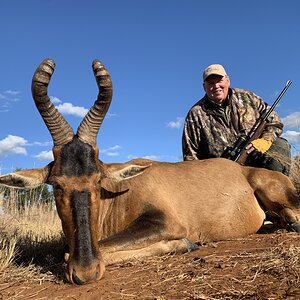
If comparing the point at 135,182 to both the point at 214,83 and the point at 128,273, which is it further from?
the point at 214,83

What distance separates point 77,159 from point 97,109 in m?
0.92

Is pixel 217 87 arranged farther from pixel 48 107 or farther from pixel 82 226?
pixel 82 226

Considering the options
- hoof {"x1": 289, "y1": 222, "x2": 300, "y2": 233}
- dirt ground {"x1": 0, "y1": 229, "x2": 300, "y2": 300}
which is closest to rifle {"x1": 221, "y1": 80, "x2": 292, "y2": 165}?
hoof {"x1": 289, "y1": 222, "x2": 300, "y2": 233}

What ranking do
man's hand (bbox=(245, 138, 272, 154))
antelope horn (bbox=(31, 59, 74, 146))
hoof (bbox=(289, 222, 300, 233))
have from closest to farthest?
antelope horn (bbox=(31, 59, 74, 146)) < hoof (bbox=(289, 222, 300, 233)) < man's hand (bbox=(245, 138, 272, 154))

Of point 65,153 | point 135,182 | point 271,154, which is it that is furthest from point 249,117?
point 65,153

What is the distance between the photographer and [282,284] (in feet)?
11.0

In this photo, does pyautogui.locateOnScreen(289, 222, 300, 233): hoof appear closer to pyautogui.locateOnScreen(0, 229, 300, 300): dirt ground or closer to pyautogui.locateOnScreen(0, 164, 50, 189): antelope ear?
pyautogui.locateOnScreen(0, 229, 300, 300): dirt ground

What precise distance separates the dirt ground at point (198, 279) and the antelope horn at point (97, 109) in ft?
5.26

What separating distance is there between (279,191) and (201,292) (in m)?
3.91

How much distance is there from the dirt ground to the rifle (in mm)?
3157

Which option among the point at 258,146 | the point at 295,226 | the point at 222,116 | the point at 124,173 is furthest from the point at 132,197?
the point at 222,116

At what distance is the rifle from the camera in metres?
8.38

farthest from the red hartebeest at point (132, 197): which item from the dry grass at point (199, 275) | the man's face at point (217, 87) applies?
the man's face at point (217, 87)

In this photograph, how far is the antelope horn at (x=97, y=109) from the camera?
523 cm
